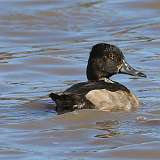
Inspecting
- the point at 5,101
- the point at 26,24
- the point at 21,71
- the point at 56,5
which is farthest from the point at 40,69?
the point at 56,5

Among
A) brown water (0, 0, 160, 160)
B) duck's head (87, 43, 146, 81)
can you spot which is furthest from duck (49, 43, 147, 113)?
brown water (0, 0, 160, 160)

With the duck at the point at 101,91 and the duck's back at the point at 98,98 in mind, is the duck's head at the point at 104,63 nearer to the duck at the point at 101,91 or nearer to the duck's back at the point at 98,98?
the duck at the point at 101,91

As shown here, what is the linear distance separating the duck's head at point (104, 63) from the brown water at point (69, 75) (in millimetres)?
583

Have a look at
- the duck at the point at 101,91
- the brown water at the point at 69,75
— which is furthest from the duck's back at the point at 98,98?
the brown water at the point at 69,75

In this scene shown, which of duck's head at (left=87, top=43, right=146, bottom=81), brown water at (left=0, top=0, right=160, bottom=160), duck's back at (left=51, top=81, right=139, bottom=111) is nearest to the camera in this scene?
brown water at (left=0, top=0, right=160, bottom=160)

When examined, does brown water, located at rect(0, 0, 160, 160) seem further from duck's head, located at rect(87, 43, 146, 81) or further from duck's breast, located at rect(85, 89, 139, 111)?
duck's head, located at rect(87, 43, 146, 81)

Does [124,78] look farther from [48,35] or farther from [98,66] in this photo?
[48,35]

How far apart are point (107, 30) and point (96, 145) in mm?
8298

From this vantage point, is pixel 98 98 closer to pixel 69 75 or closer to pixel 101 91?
pixel 101 91

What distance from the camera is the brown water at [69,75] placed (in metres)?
11.2

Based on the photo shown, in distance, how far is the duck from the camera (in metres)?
12.7

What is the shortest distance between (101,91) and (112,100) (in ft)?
0.78

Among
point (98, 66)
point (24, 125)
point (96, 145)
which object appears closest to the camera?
point (96, 145)

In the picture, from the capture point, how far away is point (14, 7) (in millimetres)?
21109
